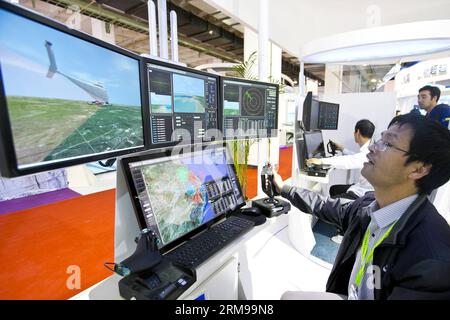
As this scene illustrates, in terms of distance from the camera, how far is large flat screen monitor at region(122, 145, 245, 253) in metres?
0.91

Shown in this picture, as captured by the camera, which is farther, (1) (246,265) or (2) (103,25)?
(2) (103,25)

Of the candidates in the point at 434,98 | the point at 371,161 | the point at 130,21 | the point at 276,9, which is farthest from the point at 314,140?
the point at 130,21

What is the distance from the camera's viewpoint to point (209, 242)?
1030 millimetres

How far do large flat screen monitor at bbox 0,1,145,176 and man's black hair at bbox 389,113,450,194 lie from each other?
1.25m

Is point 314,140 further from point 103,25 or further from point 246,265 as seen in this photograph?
point 103,25

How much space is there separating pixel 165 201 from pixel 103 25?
647 centimetres

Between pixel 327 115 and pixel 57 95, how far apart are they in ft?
11.1

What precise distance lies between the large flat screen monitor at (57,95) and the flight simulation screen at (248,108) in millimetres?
661

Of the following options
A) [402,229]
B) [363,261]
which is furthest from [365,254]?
[402,229]

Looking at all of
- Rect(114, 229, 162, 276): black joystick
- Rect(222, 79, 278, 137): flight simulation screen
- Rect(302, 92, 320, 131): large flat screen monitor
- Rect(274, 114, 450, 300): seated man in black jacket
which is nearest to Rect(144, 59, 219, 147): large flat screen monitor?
Rect(222, 79, 278, 137): flight simulation screen

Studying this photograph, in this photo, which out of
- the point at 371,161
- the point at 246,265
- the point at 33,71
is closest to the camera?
the point at 33,71

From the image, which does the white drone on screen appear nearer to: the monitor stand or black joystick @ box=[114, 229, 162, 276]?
the monitor stand

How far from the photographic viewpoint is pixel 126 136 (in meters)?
0.95

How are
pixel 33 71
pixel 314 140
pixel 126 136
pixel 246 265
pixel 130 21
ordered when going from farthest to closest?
pixel 130 21
pixel 314 140
pixel 246 265
pixel 126 136
pixel 33 71
